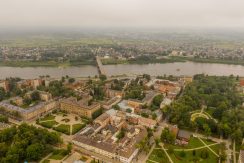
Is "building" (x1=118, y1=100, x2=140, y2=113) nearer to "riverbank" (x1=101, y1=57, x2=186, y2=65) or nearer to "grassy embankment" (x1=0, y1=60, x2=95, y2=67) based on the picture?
"riverbank" (x1=101, y1=57, x2=186, y2=65)

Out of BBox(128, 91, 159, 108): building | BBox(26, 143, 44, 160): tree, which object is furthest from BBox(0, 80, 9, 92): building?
BBox(128, 91, 159, 108): building

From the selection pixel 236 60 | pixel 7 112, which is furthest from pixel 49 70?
pixel 236 60

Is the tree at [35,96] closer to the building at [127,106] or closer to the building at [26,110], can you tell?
the building at [26,110]

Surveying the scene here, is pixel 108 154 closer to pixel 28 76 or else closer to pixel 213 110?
pixel 213 110

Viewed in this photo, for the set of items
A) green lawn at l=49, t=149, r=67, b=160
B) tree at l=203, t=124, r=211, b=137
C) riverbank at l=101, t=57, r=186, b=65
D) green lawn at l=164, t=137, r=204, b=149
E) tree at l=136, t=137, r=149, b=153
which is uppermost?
riverbank at l=101, t=57, r=186, b=65

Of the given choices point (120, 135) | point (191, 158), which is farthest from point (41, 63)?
point (191, 158)

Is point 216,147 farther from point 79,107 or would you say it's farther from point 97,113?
point 79,107
